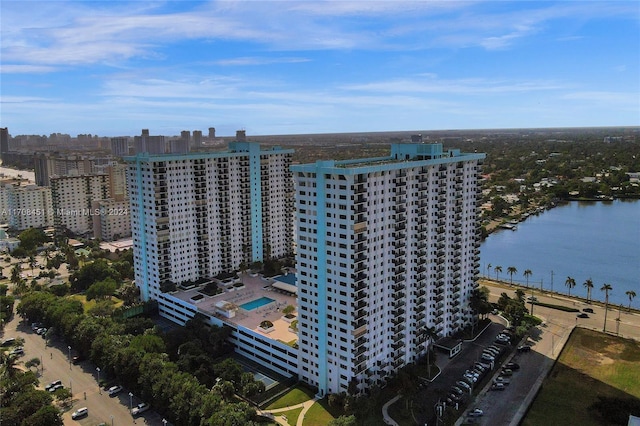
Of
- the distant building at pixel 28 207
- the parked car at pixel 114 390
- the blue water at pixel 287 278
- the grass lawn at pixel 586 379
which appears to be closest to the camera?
the grass lawn at pixel 586 379

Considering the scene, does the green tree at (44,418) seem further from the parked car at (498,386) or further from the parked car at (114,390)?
Result: the parked car at (498,386)

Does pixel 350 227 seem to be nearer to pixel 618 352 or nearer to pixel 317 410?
pixel 317 410

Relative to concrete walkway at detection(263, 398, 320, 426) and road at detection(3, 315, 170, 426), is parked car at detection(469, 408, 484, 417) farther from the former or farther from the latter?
road at detection(3, 315, 170, 426)

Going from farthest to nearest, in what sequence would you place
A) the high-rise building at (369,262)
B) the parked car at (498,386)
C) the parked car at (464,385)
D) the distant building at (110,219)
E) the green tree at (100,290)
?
the distant building at (110,219)
the green tree at (100,290)
the parked car at (498,386)
the parked car at (464,385)
the high-rise building at (369,262)

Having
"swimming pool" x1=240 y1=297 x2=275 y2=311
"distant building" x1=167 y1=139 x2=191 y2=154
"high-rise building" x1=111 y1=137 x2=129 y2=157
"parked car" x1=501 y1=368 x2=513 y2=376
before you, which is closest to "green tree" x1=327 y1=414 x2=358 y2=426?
"parked car" x1=501 y1=368 x2=513 y2=376

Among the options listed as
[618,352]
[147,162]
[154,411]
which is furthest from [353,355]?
[147,162]

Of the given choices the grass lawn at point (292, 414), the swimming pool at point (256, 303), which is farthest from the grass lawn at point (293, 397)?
the swimming pool at point (256, 303)
